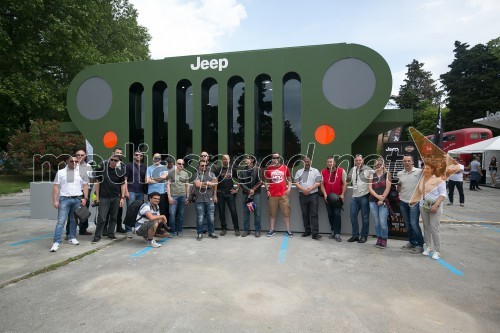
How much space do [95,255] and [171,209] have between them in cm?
188

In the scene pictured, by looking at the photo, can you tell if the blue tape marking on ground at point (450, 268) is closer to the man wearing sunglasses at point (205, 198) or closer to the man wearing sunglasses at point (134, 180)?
the man wearing sunglasses at point (205, 198)

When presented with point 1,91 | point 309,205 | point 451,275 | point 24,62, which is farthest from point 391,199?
point 24,62

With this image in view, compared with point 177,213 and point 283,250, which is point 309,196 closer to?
point 283,250

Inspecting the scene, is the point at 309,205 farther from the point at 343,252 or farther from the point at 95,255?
the point at 95,255

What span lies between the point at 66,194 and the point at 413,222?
6.64m

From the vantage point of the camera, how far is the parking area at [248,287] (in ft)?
10.9

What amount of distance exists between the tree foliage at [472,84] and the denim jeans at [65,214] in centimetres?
4308

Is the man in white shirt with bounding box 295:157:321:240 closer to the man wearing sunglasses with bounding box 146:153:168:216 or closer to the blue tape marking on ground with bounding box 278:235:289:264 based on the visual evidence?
the blue tape marking on ground with bounding box 278:235:289:264

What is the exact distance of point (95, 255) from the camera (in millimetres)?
5738

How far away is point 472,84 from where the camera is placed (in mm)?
39000

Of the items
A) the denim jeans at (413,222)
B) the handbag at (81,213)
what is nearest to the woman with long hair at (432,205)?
the denim jeans at (413,222)

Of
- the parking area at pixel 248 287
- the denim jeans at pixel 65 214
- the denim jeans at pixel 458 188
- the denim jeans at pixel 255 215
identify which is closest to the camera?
the parking area at pixel 248 287

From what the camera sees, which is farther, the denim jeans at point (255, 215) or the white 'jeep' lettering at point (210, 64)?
the white 'jeep' lettering at point (210, 64)

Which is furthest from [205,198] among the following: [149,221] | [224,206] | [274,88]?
[274,88]
